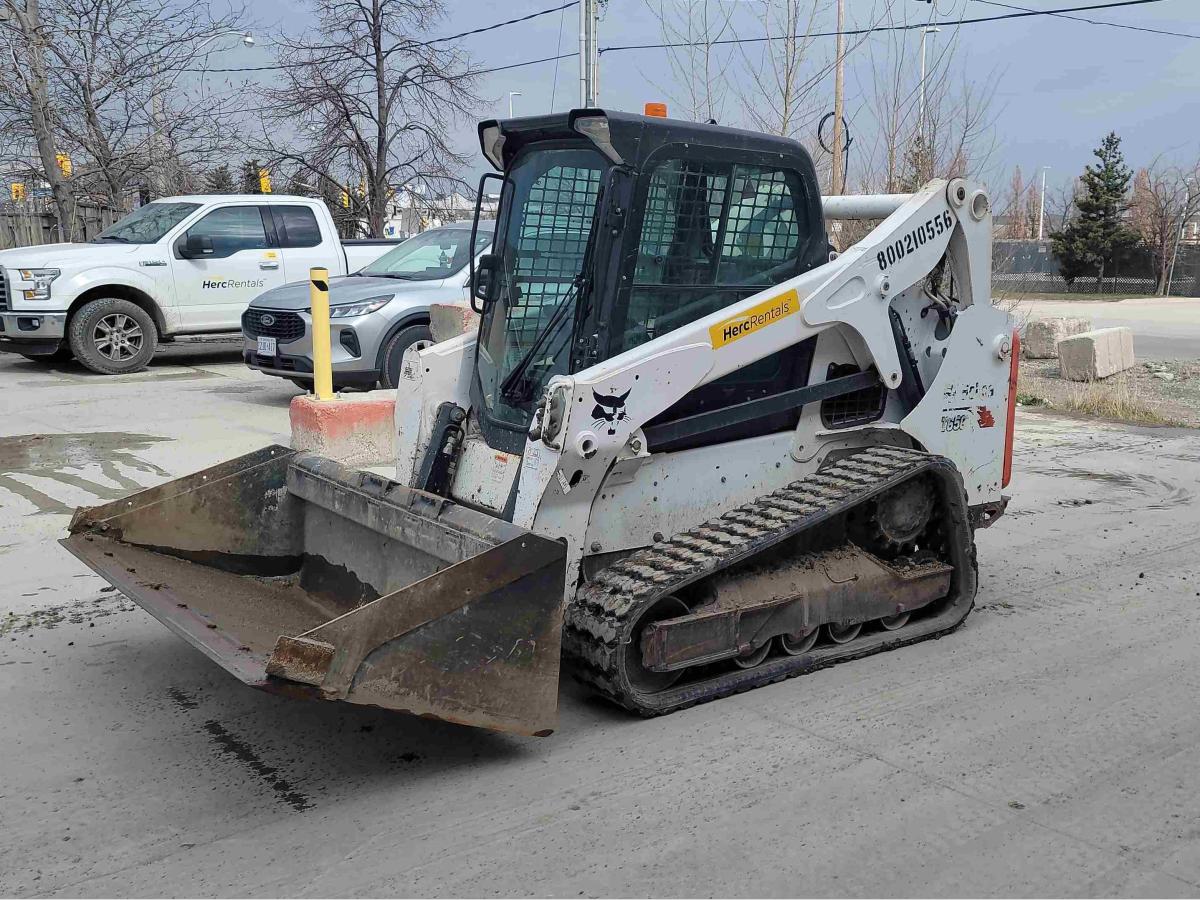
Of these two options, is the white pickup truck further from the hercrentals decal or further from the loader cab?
the loader cab

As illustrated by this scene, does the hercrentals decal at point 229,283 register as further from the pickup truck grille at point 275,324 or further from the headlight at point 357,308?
the headlight at point 357,308

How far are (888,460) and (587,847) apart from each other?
2471 millimetres

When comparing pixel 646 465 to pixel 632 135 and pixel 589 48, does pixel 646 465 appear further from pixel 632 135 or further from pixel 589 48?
pixel 589 48

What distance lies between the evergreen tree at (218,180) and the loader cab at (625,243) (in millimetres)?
20481

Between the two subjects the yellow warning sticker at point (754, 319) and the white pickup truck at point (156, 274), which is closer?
the yellow warning sticker at point (754, 319)

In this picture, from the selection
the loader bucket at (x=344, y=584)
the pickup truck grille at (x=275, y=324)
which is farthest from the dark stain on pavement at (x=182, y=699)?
the pickup truck grille at (x=275, y=324)

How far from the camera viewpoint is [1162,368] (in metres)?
16.2

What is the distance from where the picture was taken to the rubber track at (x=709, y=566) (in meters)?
4.44

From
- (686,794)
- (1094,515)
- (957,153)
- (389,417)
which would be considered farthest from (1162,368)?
(686,794)

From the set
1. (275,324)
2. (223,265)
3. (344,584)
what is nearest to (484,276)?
(344,584)

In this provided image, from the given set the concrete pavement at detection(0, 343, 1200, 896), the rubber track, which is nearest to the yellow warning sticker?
the rubber track

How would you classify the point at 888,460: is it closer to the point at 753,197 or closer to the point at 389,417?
the point at 753,197

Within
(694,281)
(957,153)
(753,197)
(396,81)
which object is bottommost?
(694,281)

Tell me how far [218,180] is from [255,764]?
24598 millimetres
